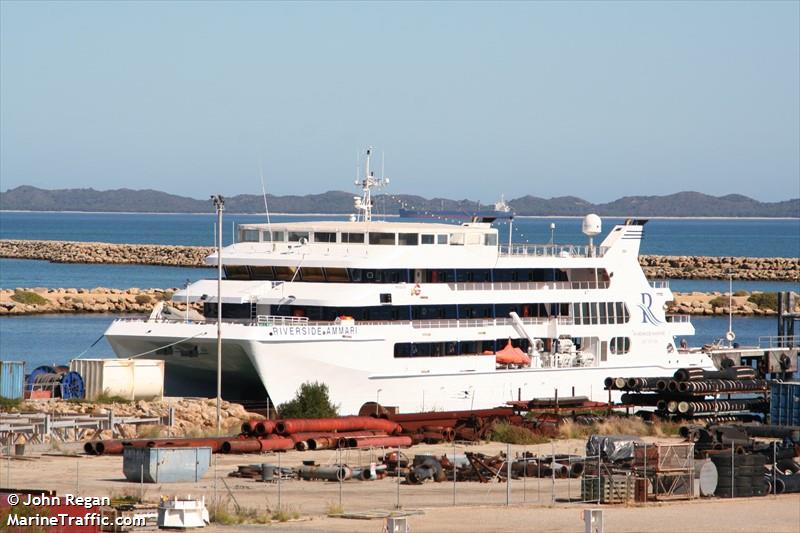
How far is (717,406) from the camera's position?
4300 cm

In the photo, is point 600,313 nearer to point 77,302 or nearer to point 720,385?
point 720,385

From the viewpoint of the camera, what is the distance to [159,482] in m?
28.4

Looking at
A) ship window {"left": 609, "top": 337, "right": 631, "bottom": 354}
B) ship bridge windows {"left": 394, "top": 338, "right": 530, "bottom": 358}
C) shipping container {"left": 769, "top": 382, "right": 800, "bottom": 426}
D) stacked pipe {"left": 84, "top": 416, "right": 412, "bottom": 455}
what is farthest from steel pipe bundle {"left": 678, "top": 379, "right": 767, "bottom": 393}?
stacked pipe {"left": 84, "top": 416, "right": 412, "bottom": 455}

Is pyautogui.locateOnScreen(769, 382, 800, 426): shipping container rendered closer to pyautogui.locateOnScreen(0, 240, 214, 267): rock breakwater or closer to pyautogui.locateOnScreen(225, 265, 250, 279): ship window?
pyautogui.locateOnScreen(225, 265, 250, 279): ship window

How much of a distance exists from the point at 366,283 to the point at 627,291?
963 cm

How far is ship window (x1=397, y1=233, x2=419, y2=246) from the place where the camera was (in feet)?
134

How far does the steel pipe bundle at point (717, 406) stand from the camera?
4200 cm

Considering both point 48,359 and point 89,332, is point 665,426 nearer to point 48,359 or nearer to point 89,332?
point 48,359

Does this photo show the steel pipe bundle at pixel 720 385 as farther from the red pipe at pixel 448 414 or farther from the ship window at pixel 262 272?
the ship window at pixel 262 272

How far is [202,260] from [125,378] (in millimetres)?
106820

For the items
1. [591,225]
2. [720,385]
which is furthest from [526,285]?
[720,385]

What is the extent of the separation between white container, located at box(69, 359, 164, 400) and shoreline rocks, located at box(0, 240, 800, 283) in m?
85.2

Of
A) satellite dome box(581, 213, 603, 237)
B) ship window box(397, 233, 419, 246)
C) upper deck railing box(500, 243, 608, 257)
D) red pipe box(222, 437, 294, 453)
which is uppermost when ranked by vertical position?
satellite dome box(581, 213, 603, 237)

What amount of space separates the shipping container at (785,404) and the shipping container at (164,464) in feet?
59.1
